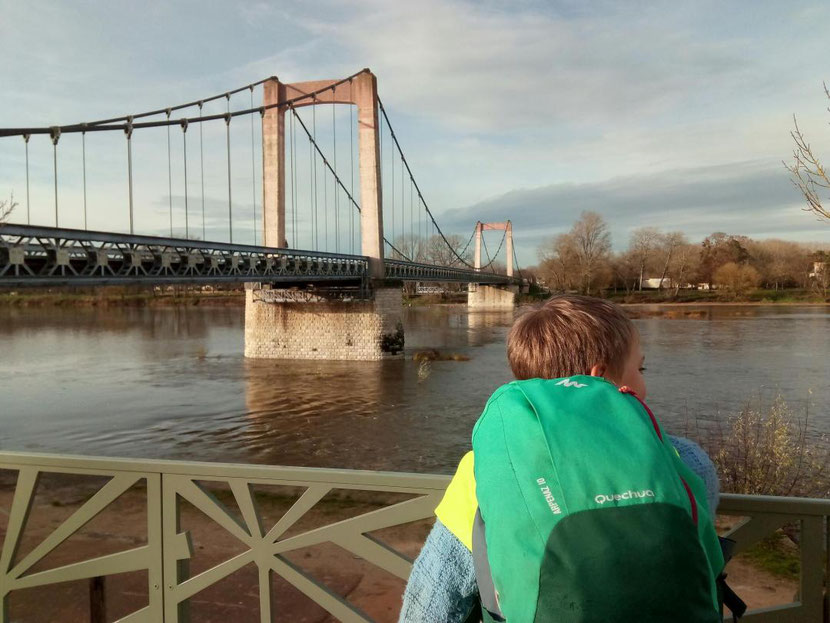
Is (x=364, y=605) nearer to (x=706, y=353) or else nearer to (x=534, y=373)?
(x=534, y=373)

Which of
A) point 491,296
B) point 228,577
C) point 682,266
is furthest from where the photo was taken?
point 491,296

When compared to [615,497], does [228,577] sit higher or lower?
lower

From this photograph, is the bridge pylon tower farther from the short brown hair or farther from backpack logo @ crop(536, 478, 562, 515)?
backpack logo @ crop(536, 478, 562, 515)

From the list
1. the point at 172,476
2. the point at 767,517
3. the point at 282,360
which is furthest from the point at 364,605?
the point at 282,360

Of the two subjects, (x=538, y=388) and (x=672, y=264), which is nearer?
(x=538, y=388)

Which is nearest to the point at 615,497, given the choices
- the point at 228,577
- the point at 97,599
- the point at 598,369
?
the point at 598,369

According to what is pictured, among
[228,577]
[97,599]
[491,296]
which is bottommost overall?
[228,577]

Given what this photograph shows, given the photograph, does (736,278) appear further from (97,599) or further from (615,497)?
(615,497)

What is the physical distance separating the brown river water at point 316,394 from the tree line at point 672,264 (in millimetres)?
17042

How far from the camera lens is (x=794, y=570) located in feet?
16.4

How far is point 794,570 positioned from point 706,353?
23.0 meters

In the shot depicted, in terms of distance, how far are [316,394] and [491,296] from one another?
57374 mm

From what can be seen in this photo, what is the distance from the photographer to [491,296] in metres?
75.7

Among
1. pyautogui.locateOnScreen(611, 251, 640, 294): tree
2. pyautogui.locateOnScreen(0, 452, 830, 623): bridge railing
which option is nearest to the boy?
pyautogui.locateOnScreen(0, 452, 830, 623): bridge railing
